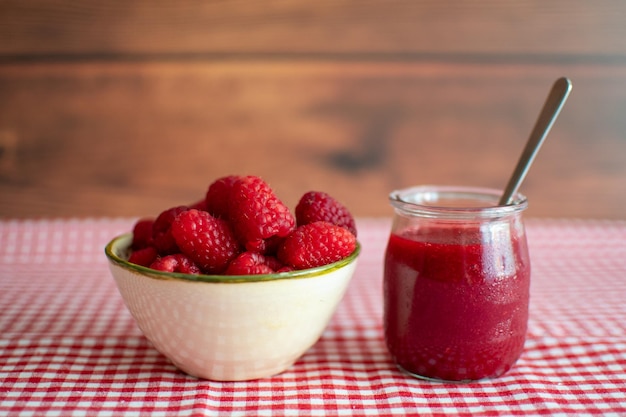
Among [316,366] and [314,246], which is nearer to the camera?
[314,246]

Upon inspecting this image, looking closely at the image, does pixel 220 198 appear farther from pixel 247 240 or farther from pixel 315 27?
pixel 315 27

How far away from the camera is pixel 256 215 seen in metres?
0.80

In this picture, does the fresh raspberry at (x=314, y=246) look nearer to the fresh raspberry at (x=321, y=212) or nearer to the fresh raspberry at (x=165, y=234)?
the fresh raspberry at (x=321, y=212)

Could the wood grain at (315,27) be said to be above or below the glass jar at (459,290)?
above

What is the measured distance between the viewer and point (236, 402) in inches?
31.9

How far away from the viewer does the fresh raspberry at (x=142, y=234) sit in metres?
0.94

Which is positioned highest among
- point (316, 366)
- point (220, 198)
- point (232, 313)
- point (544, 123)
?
point (544, 123)

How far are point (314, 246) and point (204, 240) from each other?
0.14 metres

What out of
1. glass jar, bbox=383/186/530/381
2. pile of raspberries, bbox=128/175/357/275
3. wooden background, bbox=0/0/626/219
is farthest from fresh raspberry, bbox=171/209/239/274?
wooden background, bbox=0/0/626/219

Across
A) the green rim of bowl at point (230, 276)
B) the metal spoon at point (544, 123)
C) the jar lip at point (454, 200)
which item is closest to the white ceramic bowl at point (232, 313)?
the green rim of bowl at point (230, 276)

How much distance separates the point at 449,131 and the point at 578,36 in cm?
47

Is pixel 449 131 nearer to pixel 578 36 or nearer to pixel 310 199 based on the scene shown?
pixel 578 36

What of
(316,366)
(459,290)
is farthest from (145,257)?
(459,290)

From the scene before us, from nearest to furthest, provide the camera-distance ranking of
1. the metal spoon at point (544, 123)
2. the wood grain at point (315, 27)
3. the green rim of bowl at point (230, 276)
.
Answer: the green rim of bowl at point (230, 276)
the metal spoon at point (544, 123)
the wood grain at point (315, 27)
